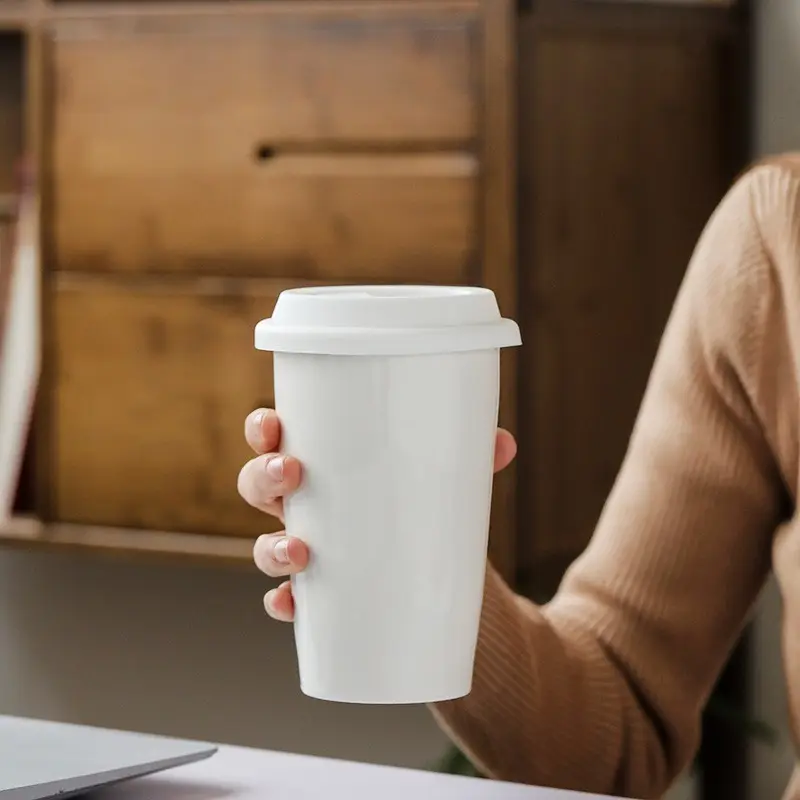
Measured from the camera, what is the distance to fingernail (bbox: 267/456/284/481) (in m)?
0.51

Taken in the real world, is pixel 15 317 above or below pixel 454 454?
below

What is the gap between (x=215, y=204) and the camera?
1486 mm

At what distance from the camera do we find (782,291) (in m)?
0.93

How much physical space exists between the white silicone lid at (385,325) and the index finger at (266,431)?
5 cm

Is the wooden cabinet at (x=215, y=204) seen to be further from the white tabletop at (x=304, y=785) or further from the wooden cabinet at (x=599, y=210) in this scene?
the white tabletop at (x=304, y=785)

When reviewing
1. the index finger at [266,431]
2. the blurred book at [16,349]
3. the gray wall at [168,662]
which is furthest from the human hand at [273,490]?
the gray wall at [168,662]

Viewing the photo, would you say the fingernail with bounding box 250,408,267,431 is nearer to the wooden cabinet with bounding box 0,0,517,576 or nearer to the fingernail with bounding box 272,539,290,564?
the fingernail with bounding box 272,539,290,564

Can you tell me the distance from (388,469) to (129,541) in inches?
43.6

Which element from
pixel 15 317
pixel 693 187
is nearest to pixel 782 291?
pixel 693 187

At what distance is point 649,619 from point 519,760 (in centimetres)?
14

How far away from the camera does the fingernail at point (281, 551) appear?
20.5 inches

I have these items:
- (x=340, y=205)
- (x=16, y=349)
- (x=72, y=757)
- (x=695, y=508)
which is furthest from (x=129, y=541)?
(x=72, y=757)

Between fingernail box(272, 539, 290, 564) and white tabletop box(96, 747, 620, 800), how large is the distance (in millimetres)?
147

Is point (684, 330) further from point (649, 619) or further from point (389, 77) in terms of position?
point (389, 77)
